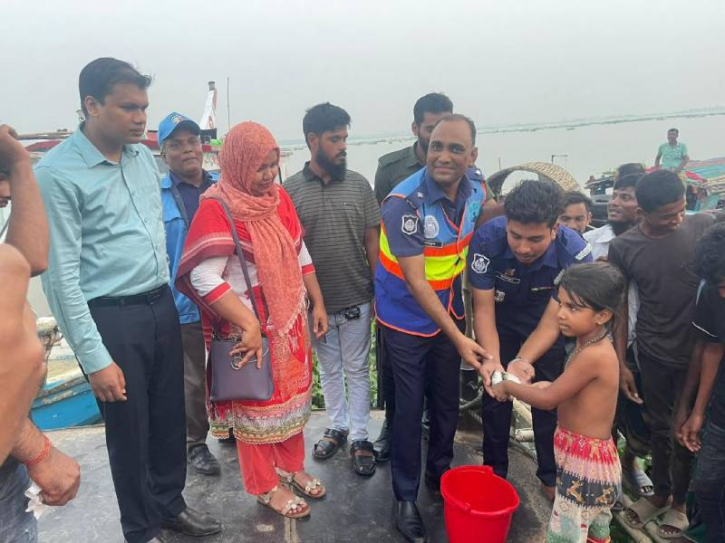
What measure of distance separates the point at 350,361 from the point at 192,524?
1.24 meters

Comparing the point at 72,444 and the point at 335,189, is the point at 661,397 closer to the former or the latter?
the point at 335,189

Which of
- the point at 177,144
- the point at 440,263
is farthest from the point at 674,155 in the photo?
the point at 177,144

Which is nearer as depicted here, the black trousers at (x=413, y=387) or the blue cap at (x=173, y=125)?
the black trousers at (x=413, y=387)

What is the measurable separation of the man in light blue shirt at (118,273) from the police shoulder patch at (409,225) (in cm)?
113

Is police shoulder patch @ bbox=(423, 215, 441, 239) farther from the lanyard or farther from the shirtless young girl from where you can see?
the lanyard

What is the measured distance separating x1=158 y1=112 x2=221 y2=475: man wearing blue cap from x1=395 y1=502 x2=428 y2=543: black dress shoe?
3.81 ft

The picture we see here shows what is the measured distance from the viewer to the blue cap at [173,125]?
10.1 feet

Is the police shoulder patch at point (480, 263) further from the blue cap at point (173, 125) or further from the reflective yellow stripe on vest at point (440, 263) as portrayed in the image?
the blue cap at point (173, 125)

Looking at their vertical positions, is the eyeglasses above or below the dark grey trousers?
above

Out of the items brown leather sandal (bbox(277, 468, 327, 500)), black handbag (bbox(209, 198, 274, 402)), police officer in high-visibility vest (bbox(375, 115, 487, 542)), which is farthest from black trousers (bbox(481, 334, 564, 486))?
black handbag (bbox(209, 198, 274, 402))

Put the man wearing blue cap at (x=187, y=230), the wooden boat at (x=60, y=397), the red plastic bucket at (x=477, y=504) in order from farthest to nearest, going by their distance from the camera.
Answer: the wooden boat at (x=60, y=397)
the man wearing blue cap at (x=187, y=230)
the red plastic bucket at (x=477, y=504)

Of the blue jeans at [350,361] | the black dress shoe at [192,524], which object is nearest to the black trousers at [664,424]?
the blue jeans at [350,361]

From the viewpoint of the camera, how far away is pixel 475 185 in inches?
107

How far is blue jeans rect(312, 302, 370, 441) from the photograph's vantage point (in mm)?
3141
